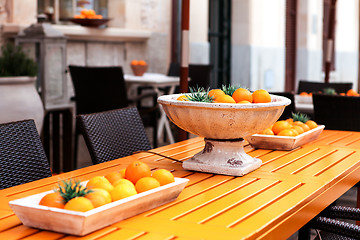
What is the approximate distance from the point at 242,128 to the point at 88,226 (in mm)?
824

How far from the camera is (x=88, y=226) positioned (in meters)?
1.33

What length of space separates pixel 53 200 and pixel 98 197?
0.10 m

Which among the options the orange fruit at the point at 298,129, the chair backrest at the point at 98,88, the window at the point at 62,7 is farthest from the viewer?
the window at the point at 62,7

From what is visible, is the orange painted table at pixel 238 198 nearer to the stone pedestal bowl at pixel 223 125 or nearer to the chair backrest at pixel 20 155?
the stone pedestal bowl at pixel 223 125

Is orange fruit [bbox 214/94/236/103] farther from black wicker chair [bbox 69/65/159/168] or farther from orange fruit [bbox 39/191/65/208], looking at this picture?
black wicker chair [bbox 69/65/159/168]

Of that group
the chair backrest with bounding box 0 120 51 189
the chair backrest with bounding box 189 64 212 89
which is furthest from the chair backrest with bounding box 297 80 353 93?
the chair backrest with bounding box 0 120 51 189

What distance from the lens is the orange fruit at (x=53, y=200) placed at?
139cm

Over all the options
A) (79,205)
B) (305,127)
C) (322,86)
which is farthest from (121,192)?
(322,86)

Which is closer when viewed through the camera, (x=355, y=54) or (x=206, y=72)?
(x=206, y=72)

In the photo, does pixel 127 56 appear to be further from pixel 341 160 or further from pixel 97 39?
pixel 341 160

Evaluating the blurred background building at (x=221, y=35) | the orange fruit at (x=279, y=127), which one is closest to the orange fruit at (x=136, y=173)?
the orange fruit at (x=279, y=127)

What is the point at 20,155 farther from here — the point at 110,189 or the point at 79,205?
the point at 79,205

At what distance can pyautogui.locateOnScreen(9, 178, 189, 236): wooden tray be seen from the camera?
1321 mm

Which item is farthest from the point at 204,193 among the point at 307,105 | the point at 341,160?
the point at 307,105
